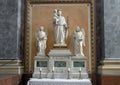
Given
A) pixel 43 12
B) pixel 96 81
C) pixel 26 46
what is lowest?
pixel 96 81

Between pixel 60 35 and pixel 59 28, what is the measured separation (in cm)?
24

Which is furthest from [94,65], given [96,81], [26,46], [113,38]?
[26,46]

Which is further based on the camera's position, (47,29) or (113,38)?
(47,29)

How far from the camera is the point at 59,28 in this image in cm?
953

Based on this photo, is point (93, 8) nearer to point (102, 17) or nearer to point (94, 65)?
point (102, 17)

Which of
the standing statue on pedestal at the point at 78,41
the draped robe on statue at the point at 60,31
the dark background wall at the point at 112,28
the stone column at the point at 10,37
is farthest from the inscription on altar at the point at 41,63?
the dark background wall at the point at 112,28

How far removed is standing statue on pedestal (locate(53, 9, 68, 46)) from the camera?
9.51m

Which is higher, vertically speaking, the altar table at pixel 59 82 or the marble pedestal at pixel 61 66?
the marble pedestal at pixel 61 66

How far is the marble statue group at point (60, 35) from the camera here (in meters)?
9.52

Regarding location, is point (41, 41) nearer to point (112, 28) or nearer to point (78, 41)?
point (78, 41)

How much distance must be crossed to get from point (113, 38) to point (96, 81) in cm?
166

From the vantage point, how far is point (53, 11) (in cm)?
1035

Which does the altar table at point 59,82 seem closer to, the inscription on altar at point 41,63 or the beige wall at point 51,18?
the inscription on altar at point 41,63

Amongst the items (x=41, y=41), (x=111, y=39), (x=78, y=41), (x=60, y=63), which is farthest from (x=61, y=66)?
(x=111, y=39)
